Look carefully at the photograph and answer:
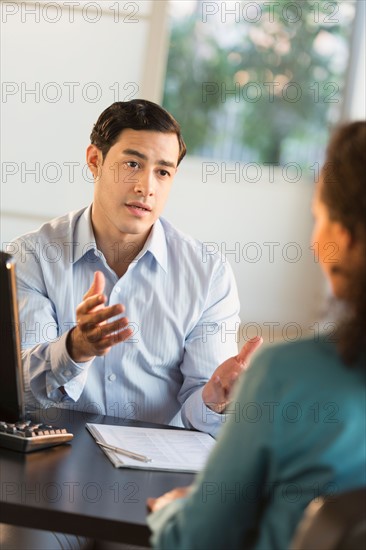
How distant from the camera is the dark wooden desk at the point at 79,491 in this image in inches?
51.2

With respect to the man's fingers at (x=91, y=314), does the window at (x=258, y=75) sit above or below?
above

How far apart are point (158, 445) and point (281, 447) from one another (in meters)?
0.69

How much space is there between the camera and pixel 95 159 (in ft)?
Result: 8.40

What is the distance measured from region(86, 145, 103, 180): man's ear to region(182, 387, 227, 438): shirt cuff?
0.79 metres

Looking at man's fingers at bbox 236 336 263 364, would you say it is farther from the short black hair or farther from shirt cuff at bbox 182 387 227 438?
the short black hair

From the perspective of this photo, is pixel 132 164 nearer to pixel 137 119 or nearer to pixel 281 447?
pixel 137 119

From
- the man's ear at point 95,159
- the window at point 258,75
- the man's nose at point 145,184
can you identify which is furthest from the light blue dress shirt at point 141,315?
the window at point 258,75

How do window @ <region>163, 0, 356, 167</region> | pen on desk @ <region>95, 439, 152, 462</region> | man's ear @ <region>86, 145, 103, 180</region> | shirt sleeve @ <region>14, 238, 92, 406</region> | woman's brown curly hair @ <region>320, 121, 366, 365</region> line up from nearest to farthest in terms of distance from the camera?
woman's brown curly hair @ <region>320, 121, 366, 365</region> < pen on desk @ <region>95, 439, 152, 462</region> < shirt sleeve @ <region>14, 238, 92, 406</region> < man's ear @ <region>86, 145, 103, 180</region> < window @ <region>163, 0, 356, 167</region>

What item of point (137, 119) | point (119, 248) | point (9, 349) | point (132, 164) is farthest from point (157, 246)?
point (9, 349)

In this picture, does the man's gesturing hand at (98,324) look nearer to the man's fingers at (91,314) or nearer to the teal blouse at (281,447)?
the man's fingers at (91,314)

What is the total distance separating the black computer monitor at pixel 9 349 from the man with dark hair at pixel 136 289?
1.24 feet

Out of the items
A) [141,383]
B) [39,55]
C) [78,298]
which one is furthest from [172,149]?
[39,55]

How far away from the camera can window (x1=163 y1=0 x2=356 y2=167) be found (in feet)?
22.6

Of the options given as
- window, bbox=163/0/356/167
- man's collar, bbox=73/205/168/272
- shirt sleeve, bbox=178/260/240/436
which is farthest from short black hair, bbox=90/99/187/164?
window, bbox=163/0/356/167
